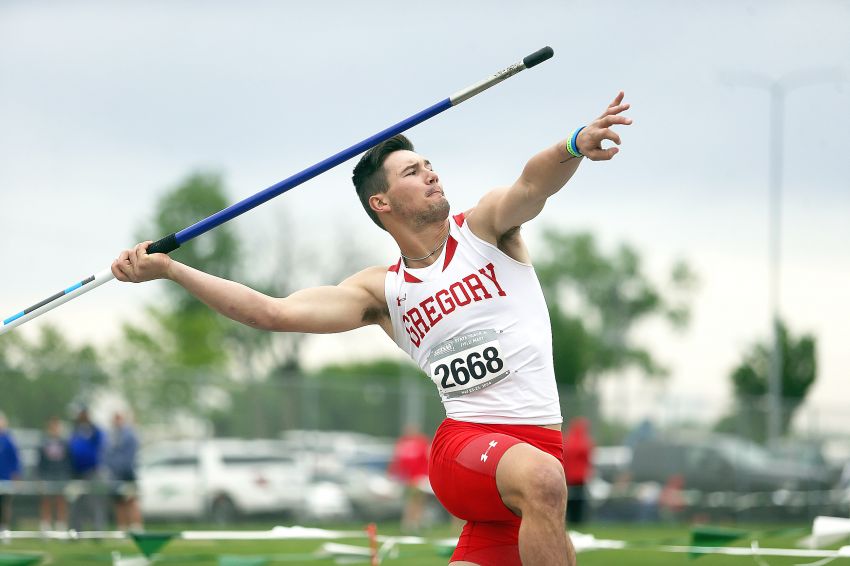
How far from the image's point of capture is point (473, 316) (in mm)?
5883

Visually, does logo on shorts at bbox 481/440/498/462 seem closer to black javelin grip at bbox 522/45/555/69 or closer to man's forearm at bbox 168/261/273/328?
man's forearm at bbox 168/261/273/328

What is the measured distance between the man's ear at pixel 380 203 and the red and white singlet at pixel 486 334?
42cm

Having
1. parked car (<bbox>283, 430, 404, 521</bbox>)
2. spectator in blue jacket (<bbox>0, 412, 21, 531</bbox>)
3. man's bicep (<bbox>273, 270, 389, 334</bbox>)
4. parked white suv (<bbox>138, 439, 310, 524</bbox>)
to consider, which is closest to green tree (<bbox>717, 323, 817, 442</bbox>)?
parked car (<bbox>283, 430, 404, 521</bbox>)

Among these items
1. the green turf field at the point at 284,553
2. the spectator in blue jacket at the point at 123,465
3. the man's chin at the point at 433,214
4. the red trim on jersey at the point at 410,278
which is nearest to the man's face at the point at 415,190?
the man's chin at the point at 433,214

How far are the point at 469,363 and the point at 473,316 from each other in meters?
0.23

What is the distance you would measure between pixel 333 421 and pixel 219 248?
49.3 meters

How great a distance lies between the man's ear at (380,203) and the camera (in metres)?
6.25

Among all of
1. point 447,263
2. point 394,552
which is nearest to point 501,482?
point 447,263

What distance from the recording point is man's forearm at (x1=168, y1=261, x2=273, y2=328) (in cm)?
616

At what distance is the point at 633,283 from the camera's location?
95438 mm

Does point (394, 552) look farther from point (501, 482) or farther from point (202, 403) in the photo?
point (202, 403)

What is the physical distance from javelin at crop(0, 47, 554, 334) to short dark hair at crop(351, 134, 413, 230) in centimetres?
19

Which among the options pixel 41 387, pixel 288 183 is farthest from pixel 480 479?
pixel 41 387

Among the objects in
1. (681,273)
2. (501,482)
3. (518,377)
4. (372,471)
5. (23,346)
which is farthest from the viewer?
(681,273)
